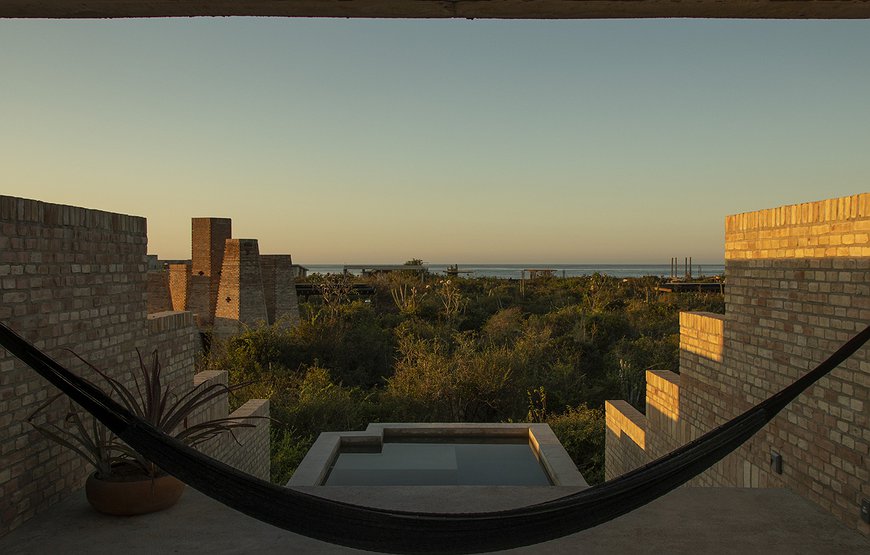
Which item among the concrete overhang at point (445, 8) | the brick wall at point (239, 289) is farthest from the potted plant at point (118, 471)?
the brick wall at point (239, 289)

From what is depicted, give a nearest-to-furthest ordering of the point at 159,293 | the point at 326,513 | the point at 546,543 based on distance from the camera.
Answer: the point at 326,513 → the point at 546,543 → the point at 159,293

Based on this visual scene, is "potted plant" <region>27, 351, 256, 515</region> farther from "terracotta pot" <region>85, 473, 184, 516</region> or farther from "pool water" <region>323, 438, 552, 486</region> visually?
"pool water" <region>323, 438, 552, 486</region>

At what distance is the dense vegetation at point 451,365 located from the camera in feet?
27.5

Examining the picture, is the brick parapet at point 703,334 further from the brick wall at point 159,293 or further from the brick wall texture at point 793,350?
the brick wall at point 159,293

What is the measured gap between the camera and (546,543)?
2760 millimetres

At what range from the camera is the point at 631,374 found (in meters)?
10.4

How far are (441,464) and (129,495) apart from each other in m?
3.41

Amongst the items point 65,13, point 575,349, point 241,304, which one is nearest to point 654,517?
point 65,13

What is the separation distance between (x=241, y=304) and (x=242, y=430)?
8732mm

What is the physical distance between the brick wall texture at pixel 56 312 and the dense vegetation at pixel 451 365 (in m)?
3.70

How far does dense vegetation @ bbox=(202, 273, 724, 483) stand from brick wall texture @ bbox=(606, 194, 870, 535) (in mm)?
3143

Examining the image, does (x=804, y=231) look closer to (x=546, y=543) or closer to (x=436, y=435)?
(x=546, y=543)

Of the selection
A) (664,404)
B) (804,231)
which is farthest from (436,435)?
(804,231)

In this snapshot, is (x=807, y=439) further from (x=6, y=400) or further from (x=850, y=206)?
(x=6, y=400)
